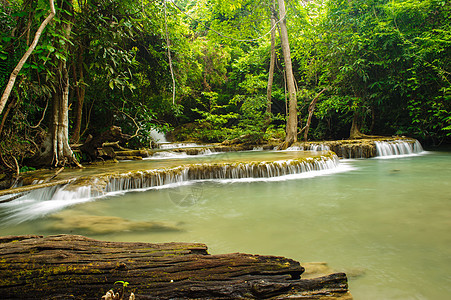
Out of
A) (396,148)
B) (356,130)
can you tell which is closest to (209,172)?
(396,148)

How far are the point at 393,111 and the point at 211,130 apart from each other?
9712mm

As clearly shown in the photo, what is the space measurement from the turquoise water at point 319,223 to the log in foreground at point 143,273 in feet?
2.04

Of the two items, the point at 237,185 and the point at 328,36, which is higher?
the point at 328,36

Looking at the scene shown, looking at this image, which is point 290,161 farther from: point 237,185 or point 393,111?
point 393,111

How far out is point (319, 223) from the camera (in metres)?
3.21

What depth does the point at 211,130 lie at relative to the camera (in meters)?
15.6

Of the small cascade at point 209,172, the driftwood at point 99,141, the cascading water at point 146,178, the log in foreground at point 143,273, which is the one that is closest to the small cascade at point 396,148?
the cascading water at point 146,178

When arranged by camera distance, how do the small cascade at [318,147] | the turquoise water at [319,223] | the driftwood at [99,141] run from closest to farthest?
the turquoise water at [319,223] < the driftwood at [99,141] < the small cascade at [318,147]

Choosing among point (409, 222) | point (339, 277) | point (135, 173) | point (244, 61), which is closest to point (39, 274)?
point (339, 277)

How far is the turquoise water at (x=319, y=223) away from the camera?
2.01 m

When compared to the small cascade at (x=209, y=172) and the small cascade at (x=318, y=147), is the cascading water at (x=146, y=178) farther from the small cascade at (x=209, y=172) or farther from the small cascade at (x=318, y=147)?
the small cascade at (x=318, y=147)

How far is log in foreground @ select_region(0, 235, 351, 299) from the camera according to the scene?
1.28 meters

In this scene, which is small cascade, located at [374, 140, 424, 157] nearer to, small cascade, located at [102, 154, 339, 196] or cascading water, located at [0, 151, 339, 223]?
cascading water, located at [0, 151, 339, 223]

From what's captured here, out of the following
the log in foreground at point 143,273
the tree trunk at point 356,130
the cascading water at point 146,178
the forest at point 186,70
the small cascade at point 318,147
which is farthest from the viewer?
the tree trunk at point 356,130
